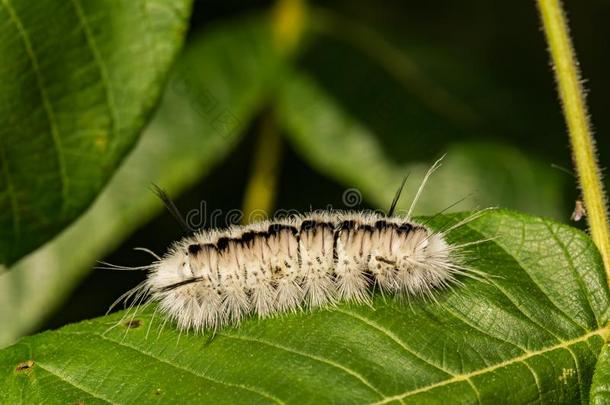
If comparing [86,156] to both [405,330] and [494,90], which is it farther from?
[494,90]

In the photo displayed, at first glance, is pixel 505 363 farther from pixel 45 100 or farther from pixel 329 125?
pixel 329 125

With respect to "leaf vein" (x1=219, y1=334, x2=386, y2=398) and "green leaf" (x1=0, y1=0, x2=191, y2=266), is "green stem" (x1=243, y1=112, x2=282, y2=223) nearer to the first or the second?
"green leaf" (x1=0, y1=0, x2=191, y2=266)

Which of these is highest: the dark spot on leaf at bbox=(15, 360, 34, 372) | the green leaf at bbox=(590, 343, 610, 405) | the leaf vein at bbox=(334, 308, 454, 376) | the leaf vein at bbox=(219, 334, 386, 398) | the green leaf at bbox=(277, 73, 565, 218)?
the green leaf at bbox=(277, 73, 565, 218)

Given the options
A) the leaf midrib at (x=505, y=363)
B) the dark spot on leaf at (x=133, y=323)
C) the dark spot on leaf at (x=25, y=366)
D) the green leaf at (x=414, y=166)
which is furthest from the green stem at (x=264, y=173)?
the leaf midrib at (x=505, y=363)

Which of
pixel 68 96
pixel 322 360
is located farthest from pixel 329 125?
pixel 322 360

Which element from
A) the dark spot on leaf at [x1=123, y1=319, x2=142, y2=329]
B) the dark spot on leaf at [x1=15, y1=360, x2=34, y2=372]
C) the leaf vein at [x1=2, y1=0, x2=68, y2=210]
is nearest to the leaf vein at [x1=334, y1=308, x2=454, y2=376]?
the dark spot on leaf at [x1=123, y1=319, x2=142, y2=329]

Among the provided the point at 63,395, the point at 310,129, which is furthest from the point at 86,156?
the point at 310,129
